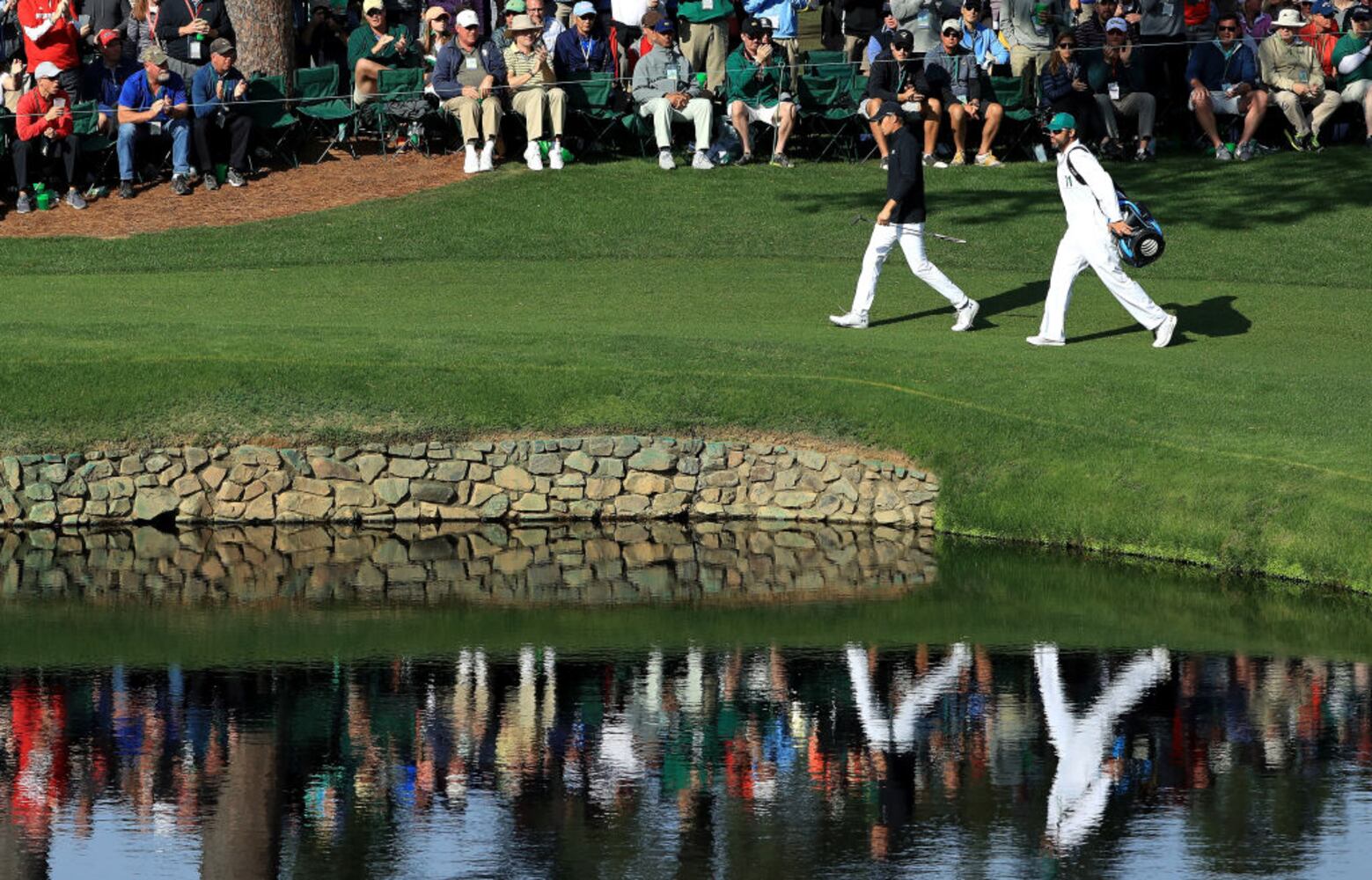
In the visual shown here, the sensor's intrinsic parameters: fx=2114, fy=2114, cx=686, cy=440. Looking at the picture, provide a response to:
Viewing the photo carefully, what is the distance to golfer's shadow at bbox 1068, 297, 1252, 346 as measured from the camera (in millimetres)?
17500

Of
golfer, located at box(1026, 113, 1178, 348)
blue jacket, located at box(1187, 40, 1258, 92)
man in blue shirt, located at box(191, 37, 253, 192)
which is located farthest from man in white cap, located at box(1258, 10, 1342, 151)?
man in blue shirt, located at box(191, 37, 253, 192)

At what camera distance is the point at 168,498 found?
1455 centimetres

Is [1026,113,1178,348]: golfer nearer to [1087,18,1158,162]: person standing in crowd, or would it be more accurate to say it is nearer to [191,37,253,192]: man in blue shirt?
[1087,18,1158,162]: person standing in crowd

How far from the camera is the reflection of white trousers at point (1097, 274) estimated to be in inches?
627

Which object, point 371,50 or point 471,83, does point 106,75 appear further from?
point 471,83

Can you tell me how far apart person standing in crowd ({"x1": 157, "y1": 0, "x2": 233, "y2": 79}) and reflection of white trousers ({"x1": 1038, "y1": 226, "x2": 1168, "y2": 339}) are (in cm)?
1124

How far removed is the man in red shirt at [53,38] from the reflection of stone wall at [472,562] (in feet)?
32.0

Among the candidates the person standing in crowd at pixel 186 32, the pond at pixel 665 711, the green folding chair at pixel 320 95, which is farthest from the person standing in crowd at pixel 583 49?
the pond at pixel 665 711

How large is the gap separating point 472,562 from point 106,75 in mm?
11808

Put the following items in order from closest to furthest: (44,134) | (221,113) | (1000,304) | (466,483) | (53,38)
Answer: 1. (466,483)
2. (1000,304)
3. (44,134)
4. (53,38)
5. (221,113)

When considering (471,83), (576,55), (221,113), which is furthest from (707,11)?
(221,113)

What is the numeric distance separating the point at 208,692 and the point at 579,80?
14897 mm

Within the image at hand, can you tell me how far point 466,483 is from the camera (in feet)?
48.2

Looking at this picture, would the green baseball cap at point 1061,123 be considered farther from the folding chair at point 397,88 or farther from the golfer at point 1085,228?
the folding chair at point 397,88
